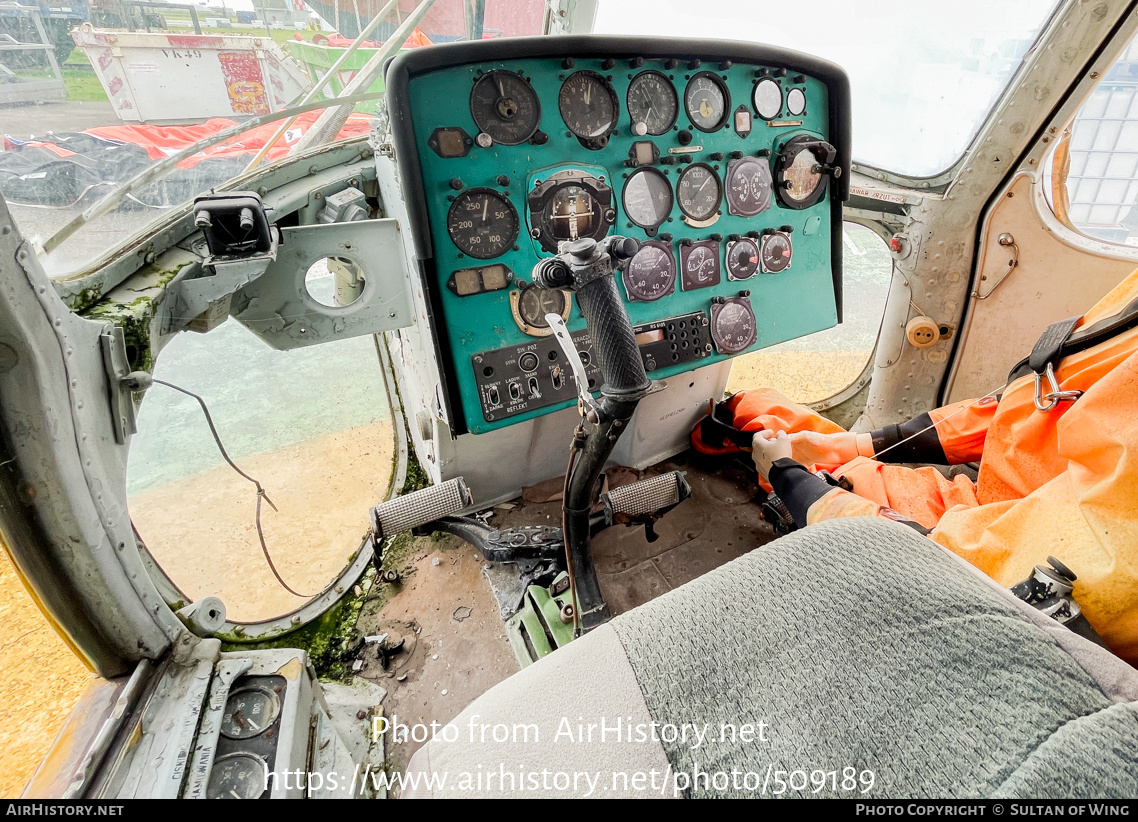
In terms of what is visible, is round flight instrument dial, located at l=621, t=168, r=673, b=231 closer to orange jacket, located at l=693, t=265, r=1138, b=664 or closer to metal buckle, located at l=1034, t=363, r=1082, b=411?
orange jacket, located at l=693, t=265, r=1138, b=664

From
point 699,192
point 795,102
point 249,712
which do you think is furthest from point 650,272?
point 249,712

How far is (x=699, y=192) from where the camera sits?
1.89 metres

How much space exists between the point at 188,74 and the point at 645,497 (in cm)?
169

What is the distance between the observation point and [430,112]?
4.64 ft

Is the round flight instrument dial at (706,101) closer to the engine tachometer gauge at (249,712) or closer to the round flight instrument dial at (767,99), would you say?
the round flight instrument dial at (767,99)

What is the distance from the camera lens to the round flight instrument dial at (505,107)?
1.47 m

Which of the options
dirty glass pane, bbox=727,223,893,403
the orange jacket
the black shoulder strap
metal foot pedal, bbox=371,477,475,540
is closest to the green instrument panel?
Result: metal foot pedal, bbox=371,477,475,540

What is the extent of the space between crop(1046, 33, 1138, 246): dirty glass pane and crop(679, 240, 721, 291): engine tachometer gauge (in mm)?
1488

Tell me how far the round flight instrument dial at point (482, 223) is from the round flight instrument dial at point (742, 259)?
869 mm

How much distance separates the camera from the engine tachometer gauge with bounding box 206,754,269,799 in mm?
723

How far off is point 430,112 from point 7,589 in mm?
1604

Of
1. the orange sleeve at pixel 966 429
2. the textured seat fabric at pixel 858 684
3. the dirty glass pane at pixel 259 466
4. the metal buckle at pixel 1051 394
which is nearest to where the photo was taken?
the textured seat fabric at pixel 858 684

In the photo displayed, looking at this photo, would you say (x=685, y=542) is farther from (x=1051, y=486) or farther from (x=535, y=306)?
(x=1051, y=486)

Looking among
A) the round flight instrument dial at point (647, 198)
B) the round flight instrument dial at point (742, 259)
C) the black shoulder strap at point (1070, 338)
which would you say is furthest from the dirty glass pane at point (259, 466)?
the black shoulder strap at point (1070, 338)
